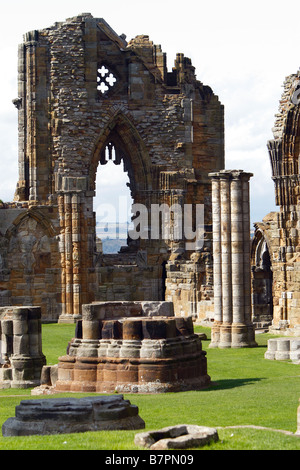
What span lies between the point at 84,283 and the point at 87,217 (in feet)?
7.39

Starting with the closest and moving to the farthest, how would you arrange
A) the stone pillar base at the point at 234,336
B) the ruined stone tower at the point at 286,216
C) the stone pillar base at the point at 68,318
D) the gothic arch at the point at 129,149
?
the stone pillar base at the point at 234,336 → the ruined stone tower at the point at 286,216 → the stone pillar base at the point at 68,318 → the gothic arch at the point at 129,149

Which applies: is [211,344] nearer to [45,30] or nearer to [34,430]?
[34,430]

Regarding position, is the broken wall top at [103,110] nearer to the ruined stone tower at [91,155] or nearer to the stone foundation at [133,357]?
the ruined stone tower at [91,155]

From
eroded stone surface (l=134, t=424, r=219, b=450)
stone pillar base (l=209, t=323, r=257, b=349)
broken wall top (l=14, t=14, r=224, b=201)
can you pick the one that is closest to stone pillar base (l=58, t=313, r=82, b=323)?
broken wall top (l=14, t=14, r=224, b=201)

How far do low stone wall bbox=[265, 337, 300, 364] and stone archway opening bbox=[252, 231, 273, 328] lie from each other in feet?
29.7

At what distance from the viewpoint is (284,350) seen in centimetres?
2138

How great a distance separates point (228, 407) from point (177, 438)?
4.01 metres

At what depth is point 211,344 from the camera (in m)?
24.5

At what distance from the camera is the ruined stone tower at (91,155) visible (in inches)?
1449

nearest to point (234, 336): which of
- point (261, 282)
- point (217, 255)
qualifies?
point (217, 255)

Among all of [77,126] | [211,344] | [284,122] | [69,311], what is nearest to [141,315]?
[211,344]

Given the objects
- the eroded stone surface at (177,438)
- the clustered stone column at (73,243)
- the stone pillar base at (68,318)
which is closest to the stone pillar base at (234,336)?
the stone pillar base at (68,318)

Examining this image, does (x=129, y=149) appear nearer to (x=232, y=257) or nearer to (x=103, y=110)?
(x=103, y=110)

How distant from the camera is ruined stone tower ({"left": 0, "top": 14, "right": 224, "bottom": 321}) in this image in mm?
36812
